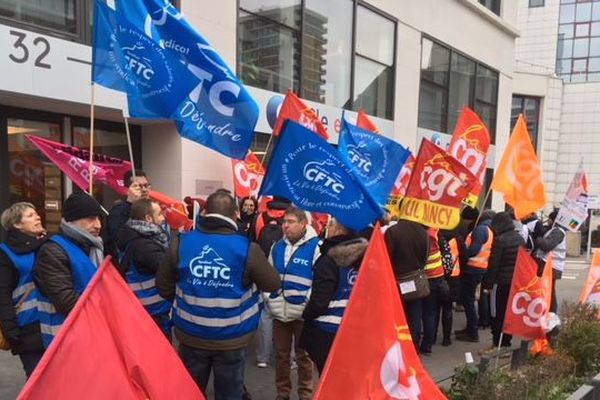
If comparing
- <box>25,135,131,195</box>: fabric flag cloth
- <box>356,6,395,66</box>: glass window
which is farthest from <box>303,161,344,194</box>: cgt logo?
<box>356,6,395,66</box>: glass window

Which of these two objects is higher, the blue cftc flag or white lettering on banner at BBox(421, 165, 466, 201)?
the blue cftc flag

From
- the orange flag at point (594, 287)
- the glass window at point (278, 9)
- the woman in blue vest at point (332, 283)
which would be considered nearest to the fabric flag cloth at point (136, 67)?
the woman in blue vest at point (332, 283)

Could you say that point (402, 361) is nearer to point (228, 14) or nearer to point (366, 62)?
point (228, 14)

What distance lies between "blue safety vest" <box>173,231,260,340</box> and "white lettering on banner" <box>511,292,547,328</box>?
3038 mm

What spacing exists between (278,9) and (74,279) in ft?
23.7

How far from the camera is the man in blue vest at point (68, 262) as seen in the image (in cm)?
321

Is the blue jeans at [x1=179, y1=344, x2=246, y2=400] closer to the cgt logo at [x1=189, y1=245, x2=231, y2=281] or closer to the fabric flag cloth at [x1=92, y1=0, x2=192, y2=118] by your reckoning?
the cgt logo at [x1=189, y1=245, x2=231, y2=281]

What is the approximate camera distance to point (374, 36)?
11.5 metres

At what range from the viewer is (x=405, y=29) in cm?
1214

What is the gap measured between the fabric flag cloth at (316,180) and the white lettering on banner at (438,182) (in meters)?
1.41

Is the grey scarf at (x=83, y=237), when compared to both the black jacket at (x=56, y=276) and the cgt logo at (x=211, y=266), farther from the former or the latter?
the cgt logo at (x=211, y=266)

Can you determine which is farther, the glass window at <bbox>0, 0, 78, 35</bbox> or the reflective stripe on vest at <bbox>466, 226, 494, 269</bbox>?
the reflective stripe on vest at <bbox>466, 226, 494, 269</bbox>

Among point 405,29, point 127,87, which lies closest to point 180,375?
point 127,87

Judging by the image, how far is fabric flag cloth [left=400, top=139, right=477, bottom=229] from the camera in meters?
4.77
